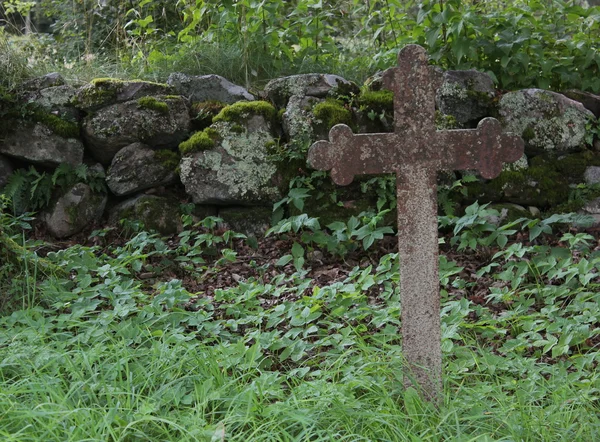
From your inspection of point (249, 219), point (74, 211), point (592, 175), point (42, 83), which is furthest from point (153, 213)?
point (592, 175)

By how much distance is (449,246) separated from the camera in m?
4.89

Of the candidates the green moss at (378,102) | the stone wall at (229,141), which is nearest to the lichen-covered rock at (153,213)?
the stone wall at (229,141)

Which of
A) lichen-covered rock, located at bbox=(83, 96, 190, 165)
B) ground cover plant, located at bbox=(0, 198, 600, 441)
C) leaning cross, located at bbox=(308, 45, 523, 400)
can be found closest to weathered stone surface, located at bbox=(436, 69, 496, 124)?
ground cover plant, located at bbox=(0, 198, 600, 441)

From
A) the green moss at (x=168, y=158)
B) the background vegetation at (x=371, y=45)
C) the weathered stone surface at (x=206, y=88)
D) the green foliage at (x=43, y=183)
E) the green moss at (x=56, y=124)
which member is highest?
the background vegetation at (x=371, y=45)

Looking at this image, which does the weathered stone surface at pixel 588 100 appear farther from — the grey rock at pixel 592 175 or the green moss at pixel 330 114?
the green moss at pixel 330 114

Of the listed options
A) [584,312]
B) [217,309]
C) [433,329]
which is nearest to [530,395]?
[433,329]

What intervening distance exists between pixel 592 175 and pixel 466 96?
1183mm

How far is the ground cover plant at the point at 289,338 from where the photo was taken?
2535 millimetres

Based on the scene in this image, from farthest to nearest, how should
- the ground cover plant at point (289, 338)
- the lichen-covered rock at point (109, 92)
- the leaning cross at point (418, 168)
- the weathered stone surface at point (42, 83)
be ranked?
the weathered stone surface at point (42, 83), the lichen-covered rock at point (109, 92), the leaning cross at point (418, 168), the ground cover plant at point (289, 338)

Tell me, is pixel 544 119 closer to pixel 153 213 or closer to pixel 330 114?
pixel 330 114

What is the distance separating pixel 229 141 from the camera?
5.38 meters

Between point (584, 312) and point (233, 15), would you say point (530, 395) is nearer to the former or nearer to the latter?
point (584, 312)

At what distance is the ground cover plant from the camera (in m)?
2.54

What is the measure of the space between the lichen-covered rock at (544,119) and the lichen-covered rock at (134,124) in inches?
107
